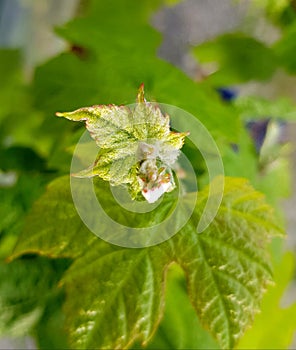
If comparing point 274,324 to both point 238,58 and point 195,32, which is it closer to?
point 238,58

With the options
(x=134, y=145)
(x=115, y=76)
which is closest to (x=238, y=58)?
(x=115, y=76)

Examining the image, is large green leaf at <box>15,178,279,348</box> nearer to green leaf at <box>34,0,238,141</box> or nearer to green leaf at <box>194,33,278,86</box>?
green leaf at <box>34,0,238,141</box>

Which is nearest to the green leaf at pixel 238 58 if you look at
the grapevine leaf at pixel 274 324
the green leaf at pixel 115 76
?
the green leaf at pixel 115 76

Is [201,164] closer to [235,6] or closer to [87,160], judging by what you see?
[87,160]

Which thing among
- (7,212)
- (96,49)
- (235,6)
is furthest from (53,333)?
(235,6)

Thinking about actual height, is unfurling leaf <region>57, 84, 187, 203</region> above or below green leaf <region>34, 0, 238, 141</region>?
below

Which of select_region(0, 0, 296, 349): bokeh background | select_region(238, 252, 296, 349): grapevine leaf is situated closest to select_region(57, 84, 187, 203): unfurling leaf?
select_region(238, 252, 296, 349): grapevine leaf

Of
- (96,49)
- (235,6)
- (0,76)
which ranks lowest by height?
(96,49)
